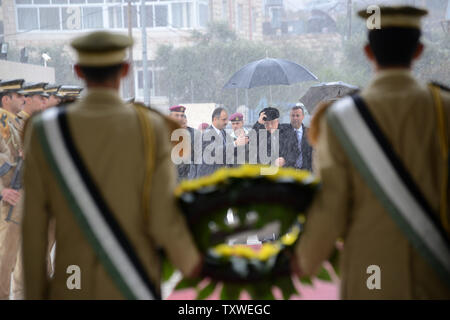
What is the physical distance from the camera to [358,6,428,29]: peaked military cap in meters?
3.01

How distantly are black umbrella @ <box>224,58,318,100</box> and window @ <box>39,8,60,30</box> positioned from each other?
20901mm

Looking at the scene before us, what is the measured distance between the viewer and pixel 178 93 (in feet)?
104

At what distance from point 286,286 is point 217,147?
209 inches

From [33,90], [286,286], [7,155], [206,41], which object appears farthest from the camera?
[206,41]

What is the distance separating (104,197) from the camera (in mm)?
2906

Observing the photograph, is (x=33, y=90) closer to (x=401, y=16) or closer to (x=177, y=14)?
(x=401, y=16)

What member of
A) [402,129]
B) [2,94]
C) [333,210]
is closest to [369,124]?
[402,129]

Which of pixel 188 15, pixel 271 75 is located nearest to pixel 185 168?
pixel 271 75

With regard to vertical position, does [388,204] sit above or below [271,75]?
below

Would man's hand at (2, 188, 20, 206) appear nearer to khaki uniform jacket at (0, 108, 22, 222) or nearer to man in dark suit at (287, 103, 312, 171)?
khaki uniform jacket at (0, 108, 22, 222)

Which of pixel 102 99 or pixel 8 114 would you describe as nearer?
pixel 102 99

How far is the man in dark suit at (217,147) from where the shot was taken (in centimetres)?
Answer: 840

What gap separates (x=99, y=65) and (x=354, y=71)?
29.5 metres
